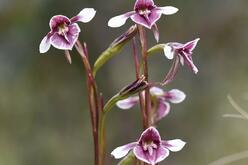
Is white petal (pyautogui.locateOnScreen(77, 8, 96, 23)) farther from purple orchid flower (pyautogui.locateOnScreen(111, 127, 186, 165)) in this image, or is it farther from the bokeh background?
the bokeh background

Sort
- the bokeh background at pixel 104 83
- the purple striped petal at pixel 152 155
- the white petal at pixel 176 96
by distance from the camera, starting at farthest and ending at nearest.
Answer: the bokeh background at pixel 104 83 → the white petal at pixel 176 96 → the purple striped petal at pixel 152 155

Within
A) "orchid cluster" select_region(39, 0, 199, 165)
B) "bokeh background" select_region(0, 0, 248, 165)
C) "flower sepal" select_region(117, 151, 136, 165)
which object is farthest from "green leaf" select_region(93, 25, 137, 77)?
"bokeh background" select_region(0, 0, 248, 165)

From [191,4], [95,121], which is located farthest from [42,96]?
[95,121]

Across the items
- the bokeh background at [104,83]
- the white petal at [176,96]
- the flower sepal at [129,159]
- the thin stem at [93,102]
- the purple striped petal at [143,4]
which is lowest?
the bokeh background at [104,83]

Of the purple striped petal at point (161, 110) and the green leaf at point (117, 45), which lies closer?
the green leaf at point (117, 45)

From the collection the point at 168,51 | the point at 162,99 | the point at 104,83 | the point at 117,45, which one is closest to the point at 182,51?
the point at 168,51

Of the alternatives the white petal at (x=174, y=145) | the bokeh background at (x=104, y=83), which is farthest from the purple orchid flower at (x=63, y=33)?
the bokeh background at (x=104, y=83)

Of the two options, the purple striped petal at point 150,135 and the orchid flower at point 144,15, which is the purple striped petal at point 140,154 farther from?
the orchid flower at point 144,15

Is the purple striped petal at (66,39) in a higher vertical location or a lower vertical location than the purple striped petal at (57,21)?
lower
